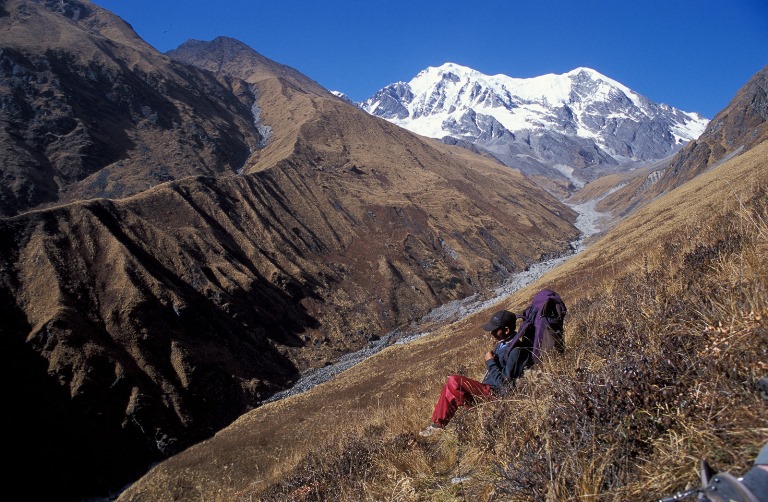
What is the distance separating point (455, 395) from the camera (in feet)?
17.2

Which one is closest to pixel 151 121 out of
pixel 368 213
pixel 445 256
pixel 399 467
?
pixel 368 213

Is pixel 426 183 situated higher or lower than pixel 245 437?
higher

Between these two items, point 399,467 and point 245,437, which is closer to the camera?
point 399,467

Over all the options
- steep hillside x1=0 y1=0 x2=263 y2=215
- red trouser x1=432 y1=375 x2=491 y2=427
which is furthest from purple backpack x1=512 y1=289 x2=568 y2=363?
steep hillside x1=0 y1=0 x2=263 y2=215

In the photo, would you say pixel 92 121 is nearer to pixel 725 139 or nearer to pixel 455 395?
pixel 455 395

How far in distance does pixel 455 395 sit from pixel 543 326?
135 cm

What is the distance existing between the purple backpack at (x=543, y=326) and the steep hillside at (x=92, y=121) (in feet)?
171

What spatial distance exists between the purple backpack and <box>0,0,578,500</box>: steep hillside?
21.8 metres

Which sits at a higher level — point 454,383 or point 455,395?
point 454,383

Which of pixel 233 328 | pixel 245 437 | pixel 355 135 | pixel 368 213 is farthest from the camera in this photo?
pixel 355 135

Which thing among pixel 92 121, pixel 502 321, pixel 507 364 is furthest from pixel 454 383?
pixel 92 121

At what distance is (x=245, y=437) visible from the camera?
1645cm

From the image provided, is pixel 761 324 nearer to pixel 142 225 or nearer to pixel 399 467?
pixel 399 467

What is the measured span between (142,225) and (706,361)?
124ft
